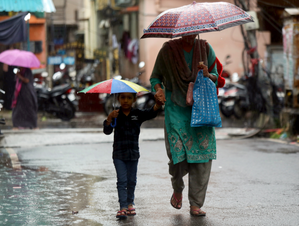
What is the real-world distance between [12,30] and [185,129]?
27.9 ft

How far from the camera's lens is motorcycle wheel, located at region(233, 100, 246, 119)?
1576cm

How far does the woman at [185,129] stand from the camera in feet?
15.7

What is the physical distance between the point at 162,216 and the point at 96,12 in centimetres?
3050

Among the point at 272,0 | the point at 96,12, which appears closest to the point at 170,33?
the point at 272,0

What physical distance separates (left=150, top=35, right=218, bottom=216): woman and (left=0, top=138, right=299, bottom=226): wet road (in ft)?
0.88

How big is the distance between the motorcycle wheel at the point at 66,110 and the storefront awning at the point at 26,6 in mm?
4108

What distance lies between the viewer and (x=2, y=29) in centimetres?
1206

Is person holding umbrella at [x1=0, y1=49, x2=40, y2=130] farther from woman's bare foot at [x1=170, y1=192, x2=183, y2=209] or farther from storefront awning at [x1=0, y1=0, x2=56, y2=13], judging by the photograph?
woman's bare foot at [x1=170, y1=192, x2=183, y2=209]

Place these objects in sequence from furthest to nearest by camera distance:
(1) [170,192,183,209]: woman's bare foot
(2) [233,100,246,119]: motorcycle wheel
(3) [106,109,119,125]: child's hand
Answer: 1. (2) [233,100,246,119]: motorcycle wheel
2. (1) [170,192,183,209]: woman's bare foot
3. (3) [106,109,119,125]: child's hand

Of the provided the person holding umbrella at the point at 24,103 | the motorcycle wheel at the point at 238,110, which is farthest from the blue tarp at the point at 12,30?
the motorcycle wheel at the point at 238,110

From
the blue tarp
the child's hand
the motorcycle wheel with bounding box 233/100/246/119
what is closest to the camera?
the child's hand

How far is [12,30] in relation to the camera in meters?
12.3

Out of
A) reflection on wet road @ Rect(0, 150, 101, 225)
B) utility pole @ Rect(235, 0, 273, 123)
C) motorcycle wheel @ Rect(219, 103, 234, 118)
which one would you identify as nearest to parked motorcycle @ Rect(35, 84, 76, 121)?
motorcycle wheel @ Rect(219, 103, 234, 118)

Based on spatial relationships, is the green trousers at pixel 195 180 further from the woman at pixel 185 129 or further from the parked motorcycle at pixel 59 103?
the parked motorcycle at pixel 59 103
